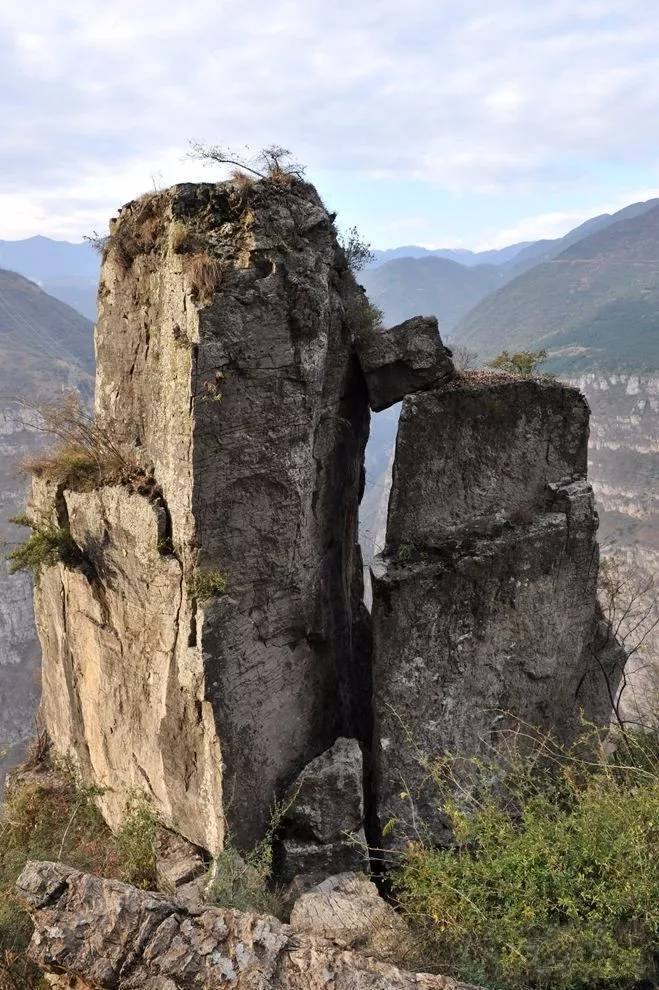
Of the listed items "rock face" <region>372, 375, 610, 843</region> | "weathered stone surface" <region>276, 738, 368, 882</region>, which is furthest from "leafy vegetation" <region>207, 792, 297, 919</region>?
"rock face" <region>372, 375, 610, 843</region>

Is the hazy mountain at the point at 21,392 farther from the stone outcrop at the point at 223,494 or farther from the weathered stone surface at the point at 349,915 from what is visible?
the weathered stone surface at the point at 349,915

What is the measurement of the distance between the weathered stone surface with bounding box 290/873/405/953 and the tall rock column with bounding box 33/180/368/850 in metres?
1.18

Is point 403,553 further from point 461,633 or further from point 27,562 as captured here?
point 27,562

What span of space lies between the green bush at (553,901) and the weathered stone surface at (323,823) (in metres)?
1.82

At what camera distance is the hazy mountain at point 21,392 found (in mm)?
66688

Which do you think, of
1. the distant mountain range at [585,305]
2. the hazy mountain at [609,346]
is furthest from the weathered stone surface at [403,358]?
the distant mountain range at [585,305]

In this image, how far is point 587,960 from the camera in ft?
19.1

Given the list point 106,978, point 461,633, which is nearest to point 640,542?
point 461,633

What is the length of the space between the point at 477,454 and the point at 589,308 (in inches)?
5420

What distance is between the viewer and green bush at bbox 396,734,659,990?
5773mm

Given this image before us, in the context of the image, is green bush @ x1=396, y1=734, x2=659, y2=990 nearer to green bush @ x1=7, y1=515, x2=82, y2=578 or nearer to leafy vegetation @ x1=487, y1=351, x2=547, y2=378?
green bush @ x1=7, y1=515, x2=82, y2=578

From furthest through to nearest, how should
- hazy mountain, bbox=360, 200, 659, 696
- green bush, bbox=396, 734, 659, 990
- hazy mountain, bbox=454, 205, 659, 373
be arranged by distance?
hazy mountain, bbox=454, 205, 659, 373 → hazy mountain, bbox=360, 200, 659, 696 → green bush, bbox=396, 734, 659, 990

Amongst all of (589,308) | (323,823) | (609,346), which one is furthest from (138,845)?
(589,308)

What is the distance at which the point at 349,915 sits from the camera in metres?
7.55
